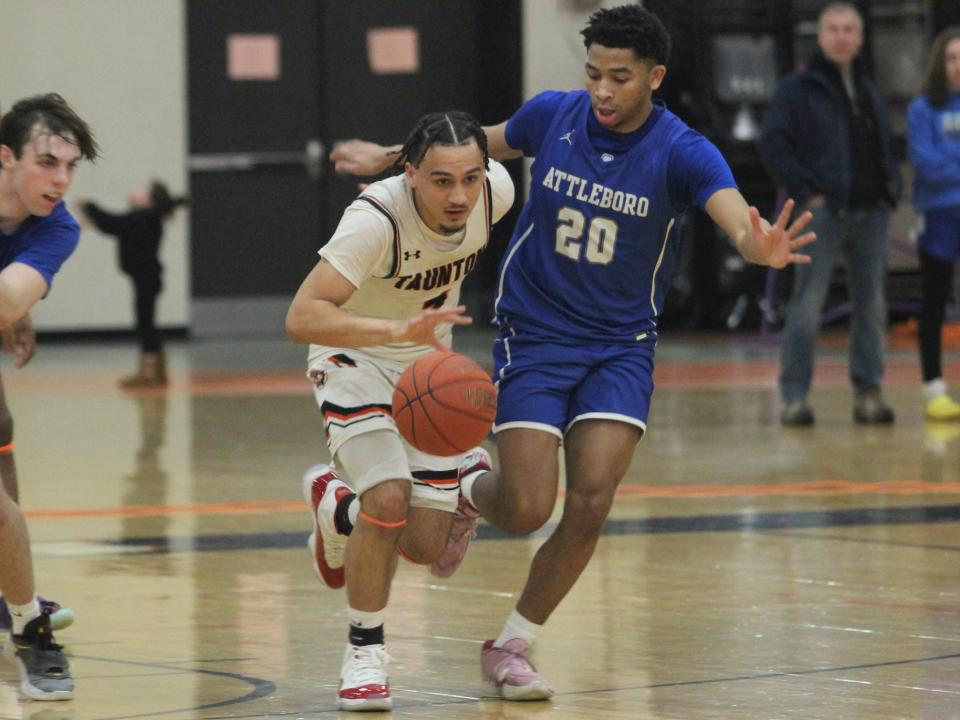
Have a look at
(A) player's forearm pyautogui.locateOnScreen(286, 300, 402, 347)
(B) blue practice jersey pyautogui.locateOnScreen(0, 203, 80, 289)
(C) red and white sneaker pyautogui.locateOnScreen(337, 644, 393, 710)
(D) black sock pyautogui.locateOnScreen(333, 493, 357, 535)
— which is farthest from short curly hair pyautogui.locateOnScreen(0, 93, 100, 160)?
(C) red and white sneaker pyautogui.locateOnScreen(337, 644, 393, 710)

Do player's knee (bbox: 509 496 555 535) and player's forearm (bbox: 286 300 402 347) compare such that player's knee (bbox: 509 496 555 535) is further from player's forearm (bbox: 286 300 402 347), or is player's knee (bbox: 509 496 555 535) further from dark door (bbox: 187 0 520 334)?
dark door (bbox: 187 0 520 334)

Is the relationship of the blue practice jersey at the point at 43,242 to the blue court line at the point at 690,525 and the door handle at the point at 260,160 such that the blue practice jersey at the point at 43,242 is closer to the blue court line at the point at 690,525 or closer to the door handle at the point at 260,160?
the blue court line at the point at 690,525

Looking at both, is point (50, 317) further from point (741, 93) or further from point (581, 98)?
point (581, 98)

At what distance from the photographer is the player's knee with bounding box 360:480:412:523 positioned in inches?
195

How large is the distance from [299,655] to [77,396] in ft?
25.1

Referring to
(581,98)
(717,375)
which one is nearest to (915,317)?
(717,375)

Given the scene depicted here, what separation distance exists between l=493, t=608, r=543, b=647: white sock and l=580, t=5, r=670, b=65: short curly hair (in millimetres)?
1576

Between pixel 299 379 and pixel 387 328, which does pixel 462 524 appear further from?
pixel 299 379

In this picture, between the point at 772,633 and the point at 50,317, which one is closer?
the point at 772,633

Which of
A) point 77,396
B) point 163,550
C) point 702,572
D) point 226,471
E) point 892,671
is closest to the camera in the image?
point 892,671

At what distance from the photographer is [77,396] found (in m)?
12.7

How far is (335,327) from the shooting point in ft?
15.6

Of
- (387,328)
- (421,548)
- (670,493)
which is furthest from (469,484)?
(670,493)

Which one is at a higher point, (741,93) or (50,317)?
(741,93)
